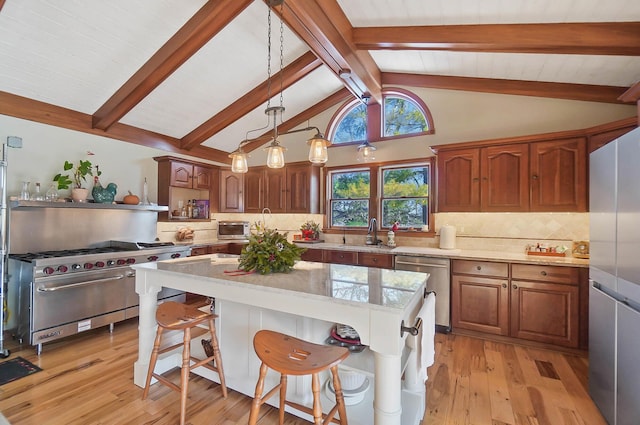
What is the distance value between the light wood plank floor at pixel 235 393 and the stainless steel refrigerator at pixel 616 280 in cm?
38

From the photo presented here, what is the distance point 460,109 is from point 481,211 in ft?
4.80

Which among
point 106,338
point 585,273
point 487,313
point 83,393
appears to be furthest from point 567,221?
point 106,338

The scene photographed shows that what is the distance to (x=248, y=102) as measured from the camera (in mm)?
4480

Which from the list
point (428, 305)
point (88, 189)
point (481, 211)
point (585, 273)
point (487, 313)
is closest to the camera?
point (428, 305)

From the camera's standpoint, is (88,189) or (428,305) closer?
(428,305)

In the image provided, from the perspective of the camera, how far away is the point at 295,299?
1629 millimetres

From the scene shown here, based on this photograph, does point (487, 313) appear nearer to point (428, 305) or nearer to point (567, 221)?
point (567, 221)

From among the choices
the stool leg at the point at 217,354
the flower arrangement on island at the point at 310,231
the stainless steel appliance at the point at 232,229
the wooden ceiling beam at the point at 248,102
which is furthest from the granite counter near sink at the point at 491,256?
the wooden ceiling beam at the point at 248,102

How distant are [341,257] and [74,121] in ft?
12.8

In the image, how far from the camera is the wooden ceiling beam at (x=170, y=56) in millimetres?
2816

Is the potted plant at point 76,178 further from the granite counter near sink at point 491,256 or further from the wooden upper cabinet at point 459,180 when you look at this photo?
the wooden upper cabinet at point 459,180

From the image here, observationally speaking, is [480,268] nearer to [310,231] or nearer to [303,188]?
Answer: [310,231]

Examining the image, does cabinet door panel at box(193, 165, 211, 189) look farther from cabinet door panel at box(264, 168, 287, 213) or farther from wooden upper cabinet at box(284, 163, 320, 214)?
wooden upper cabinet at box(284, 163, 320, 214)

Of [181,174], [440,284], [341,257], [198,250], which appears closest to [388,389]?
[440,284]
